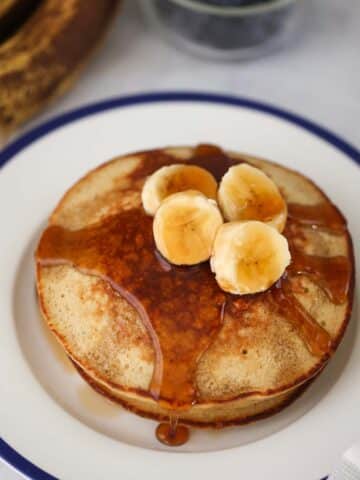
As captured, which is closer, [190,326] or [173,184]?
[190,326]

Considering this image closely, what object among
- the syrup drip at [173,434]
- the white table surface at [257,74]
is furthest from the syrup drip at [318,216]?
the white table surface at [257,74]

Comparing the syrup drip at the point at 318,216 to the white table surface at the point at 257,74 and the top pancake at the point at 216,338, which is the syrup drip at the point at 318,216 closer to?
the top pancake at the point at 216,338

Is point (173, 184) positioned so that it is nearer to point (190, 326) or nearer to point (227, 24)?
point (190, 326)

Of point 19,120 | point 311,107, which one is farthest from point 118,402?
Answer: point 311,107

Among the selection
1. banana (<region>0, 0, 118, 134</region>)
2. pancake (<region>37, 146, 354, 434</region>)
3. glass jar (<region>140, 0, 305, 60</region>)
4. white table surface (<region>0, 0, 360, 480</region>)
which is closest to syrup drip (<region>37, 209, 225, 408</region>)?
pancake (<region>37, 146, 354, 434</region>)

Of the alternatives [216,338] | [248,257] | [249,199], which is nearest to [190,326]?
[216,338]

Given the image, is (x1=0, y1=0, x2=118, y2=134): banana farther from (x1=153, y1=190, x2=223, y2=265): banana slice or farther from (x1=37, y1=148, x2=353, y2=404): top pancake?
(x1=153, y1=190, x2=223, y2=265): banana slice

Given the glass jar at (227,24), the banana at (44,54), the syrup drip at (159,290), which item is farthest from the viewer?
the glass jar at (227,24)
